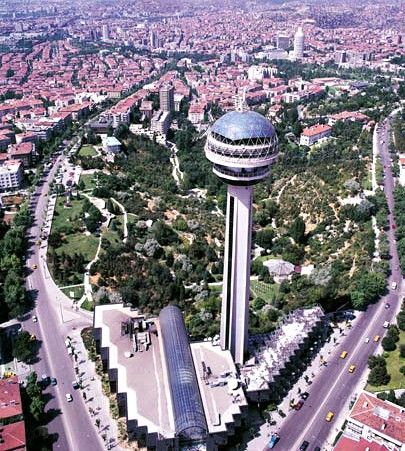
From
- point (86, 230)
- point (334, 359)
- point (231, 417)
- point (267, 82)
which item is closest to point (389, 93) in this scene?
point (267, 82)

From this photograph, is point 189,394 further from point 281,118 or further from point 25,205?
point 281,118

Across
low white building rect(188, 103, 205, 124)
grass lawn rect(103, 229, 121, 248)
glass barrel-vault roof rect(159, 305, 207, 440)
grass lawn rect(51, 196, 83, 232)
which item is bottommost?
low white building rect(188, 103, 205, 124)

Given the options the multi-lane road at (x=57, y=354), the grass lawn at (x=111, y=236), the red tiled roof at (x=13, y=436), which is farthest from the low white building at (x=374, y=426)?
the grass lawn at (x=111, y=236)

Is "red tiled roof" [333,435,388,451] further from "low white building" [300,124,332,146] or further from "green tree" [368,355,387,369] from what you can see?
"low white building" [300,124,332,146]

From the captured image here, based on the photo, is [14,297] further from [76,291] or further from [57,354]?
[57,354]

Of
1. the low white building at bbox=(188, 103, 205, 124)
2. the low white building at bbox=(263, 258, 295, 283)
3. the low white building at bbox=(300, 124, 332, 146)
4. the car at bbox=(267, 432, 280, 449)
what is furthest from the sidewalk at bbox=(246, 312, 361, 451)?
the low white building at bbox=(188, 103, 205, 124)

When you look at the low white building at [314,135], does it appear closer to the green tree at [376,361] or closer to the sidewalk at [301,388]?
the sidewalk at [301,388]

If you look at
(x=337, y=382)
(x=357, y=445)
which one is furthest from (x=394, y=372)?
(x=357, y=445)
